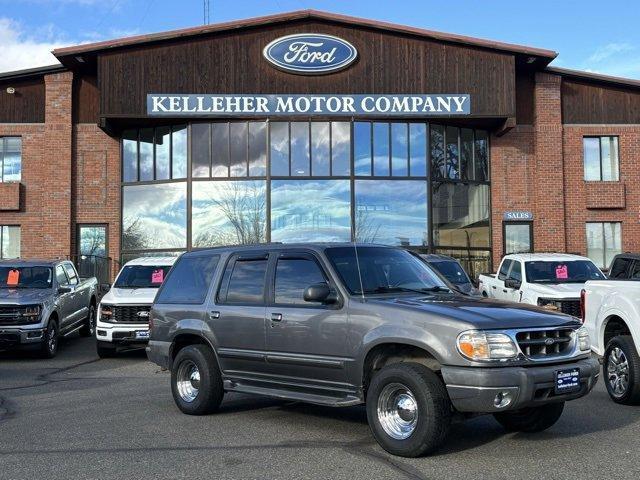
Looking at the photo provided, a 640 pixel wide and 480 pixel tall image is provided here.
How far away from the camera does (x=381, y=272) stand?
696 cm

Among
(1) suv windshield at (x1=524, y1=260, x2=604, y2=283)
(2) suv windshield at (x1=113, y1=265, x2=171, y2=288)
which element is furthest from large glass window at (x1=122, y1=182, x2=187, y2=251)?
(1) suv windshield at (x1=524, y1=260, x2=604, y2=283)

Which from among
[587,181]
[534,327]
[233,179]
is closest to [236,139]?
[233,179]

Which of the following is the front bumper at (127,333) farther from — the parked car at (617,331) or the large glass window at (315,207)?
the large glass window at (315,207)

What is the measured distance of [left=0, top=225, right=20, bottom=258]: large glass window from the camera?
23.7 metres

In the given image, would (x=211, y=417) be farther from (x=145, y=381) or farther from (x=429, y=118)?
(x=429, y=118)

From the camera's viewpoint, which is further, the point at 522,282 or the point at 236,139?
the point at 236,139

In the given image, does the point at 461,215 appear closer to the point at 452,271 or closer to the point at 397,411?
the point at 452,271

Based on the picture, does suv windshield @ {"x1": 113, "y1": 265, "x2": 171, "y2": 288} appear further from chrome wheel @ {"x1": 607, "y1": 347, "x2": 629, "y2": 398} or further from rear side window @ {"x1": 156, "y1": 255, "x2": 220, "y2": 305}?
chrome wheel @ {"x1": 607, "y1": 347, "x2": 629, "y2": 398}

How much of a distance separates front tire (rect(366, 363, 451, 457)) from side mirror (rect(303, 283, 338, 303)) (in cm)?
82

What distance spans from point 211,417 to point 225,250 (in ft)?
5.90

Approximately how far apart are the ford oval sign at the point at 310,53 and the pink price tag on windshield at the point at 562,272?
33.3 ft

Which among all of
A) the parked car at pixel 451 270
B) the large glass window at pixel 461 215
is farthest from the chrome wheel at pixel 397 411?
the large glass window at pixel 461 215

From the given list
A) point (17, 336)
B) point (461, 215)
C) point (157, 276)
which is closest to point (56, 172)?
point (157, 276)

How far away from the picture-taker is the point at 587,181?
24.1 meters
